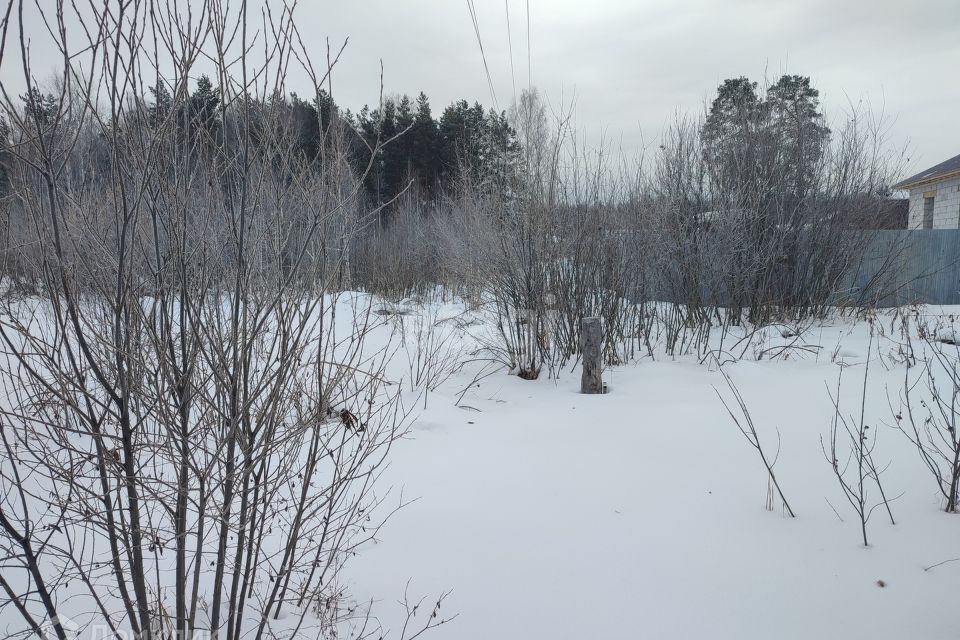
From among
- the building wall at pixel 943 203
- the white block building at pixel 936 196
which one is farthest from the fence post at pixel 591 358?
the building wall at pixel 943 203

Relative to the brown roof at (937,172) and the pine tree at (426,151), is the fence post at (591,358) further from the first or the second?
the pine tree at (426,151)

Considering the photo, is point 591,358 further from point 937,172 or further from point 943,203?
point 937,172

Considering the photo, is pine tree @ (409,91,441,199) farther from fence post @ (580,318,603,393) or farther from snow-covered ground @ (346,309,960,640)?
snow-covered ground @ (346,309,960,640)

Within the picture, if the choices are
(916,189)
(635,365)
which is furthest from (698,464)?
(916,189)

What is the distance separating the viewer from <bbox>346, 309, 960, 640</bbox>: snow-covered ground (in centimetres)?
184

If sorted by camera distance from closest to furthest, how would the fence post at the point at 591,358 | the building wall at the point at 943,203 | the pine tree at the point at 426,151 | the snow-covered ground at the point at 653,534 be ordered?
the snow-covered ground at the point at 653,534, the fence post at the point at 591,358, the building wall at the point at 943,203, the pine tree at the point at 426,151

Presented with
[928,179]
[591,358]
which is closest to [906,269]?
[591,358]

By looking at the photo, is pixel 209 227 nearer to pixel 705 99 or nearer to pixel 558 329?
pixel 558 329

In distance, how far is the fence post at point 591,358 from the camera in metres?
4.44

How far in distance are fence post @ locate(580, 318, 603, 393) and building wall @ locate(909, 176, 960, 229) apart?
13.0 metres

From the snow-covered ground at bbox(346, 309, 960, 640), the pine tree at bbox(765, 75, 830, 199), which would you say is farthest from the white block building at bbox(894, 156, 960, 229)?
the snow-covered ground at bbox(346, 309, 960, 640)

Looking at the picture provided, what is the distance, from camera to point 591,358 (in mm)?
4441

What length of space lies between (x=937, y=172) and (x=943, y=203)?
104cm

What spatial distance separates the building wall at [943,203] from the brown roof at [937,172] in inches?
10.3
